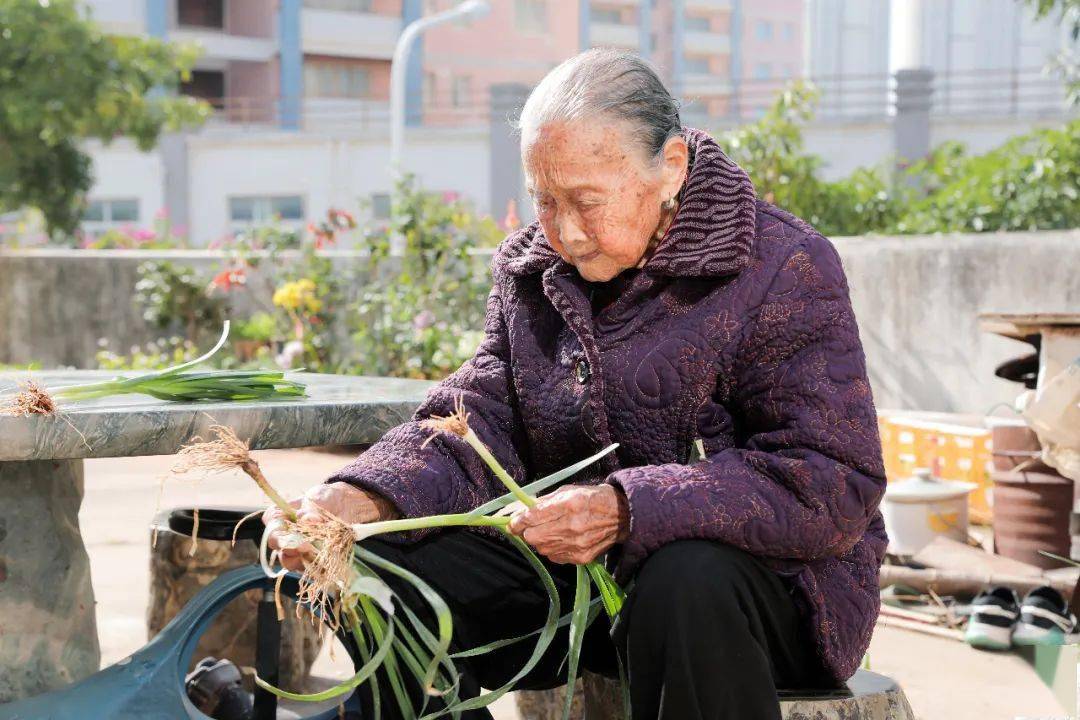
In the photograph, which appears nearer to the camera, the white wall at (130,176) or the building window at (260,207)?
the building window at (260,207)

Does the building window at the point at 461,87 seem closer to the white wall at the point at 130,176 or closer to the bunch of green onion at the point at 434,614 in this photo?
the white wall at the point at 130,176

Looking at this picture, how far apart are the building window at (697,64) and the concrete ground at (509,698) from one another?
40291 millimetres

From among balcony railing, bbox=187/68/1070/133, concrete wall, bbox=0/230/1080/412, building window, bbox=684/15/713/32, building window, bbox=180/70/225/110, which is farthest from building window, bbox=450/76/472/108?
concrete wall, bbox=0/230/1080/412

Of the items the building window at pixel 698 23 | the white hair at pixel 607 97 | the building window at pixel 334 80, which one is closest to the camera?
the white hair at pixel 607 97

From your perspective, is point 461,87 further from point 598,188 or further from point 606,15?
point 598,188

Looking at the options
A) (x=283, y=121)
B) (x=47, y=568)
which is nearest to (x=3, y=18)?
(x=47, y=568)

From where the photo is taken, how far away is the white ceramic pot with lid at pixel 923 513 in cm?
438

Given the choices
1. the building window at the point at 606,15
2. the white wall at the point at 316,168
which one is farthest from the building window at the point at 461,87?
the white wall at the point at 316,168

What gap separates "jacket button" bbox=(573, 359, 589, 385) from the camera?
2084mm

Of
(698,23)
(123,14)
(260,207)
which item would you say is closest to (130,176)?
(260,207)

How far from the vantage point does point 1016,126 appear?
20.0 m

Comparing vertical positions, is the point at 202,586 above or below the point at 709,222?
below

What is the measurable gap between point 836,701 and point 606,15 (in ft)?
134

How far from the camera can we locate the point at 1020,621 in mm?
3576
